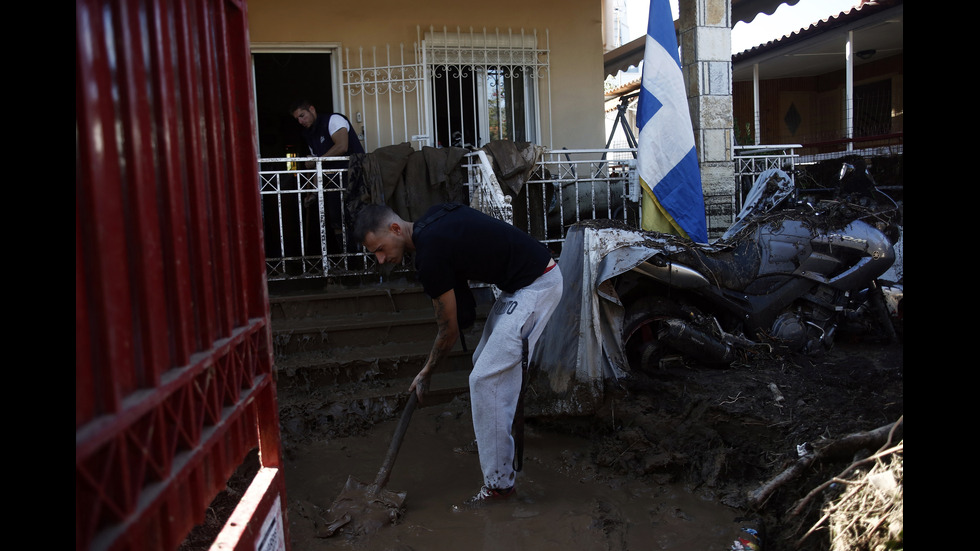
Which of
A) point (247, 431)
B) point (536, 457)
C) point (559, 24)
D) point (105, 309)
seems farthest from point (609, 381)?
point (559, 24)

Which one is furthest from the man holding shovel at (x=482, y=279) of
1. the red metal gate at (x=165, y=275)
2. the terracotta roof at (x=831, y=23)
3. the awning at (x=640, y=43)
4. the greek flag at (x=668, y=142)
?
the terracotta roof at (x=831, y=23)

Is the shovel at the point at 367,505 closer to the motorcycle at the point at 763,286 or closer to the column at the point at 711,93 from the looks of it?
the motorcycle at the point at 763,286

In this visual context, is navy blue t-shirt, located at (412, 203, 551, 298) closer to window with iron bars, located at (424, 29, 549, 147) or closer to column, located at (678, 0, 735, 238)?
column, located at (678, 0, 735, 238)

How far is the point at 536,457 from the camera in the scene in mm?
4277

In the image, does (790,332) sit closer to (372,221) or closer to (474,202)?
(474,202)

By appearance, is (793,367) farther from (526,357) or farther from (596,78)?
(596,78)

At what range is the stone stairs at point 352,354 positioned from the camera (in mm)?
4895

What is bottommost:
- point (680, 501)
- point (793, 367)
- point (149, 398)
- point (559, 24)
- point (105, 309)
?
point (680, 501)

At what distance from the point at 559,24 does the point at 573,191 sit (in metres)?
2.24

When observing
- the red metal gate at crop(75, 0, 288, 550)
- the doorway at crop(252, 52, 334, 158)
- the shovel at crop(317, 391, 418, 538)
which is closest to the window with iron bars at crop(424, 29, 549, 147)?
the doorway at crop(252, 52, 334, 158)

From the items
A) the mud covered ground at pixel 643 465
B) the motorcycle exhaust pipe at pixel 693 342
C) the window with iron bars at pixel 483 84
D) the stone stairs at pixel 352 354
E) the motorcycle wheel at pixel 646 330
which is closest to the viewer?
the mud covered ground at pixel 643 465

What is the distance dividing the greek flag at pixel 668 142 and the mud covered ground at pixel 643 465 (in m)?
1.95

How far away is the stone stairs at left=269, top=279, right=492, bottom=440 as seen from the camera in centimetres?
489

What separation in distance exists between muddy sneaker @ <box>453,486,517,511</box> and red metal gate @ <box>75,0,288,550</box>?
1313 millimetres
